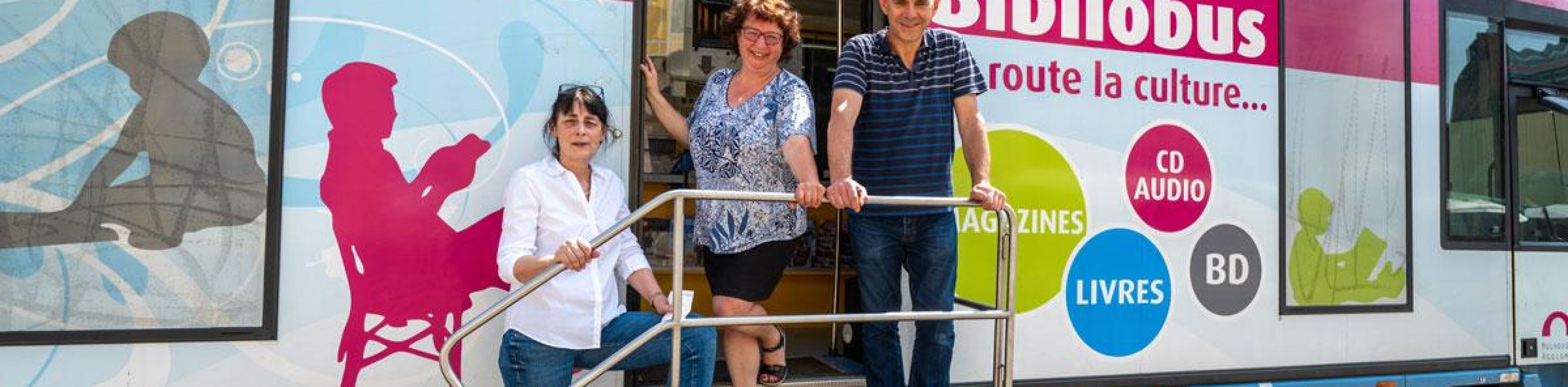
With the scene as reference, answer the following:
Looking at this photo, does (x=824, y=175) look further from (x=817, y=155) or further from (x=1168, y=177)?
(x=1168, y=177)

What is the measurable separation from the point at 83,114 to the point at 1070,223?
2.61m

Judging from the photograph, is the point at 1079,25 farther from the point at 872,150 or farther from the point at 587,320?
the point at 587,320

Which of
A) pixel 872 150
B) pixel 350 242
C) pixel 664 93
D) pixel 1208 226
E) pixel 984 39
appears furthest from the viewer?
pixel 664 93

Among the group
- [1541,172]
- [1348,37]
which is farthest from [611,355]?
[1541,172]

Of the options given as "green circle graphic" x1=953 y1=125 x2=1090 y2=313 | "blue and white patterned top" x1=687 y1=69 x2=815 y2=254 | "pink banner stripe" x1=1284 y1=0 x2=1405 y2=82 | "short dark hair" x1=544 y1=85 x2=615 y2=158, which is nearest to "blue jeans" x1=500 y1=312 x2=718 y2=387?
"blue and white patterned top" x1=687 y1=69 x2=815 y2=254

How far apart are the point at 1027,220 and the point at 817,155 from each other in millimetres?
770

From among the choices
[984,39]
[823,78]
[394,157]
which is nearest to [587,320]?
[394,157]

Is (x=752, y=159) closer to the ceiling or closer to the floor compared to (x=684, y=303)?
closer to the ceiling

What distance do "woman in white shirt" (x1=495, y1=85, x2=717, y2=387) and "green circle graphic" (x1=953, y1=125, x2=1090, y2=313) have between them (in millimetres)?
927

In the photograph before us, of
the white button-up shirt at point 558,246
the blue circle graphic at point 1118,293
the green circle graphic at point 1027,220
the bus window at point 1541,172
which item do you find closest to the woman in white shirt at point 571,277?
the white button-up shirt at point 558,246

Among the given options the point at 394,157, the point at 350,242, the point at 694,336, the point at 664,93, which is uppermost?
the point at 664,93

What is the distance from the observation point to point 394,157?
2.27 m

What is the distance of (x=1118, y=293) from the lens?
2.92 metres

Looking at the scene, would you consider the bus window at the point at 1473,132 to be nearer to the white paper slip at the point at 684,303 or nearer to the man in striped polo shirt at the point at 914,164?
the man in striped polo shirt at the point at 914,164
